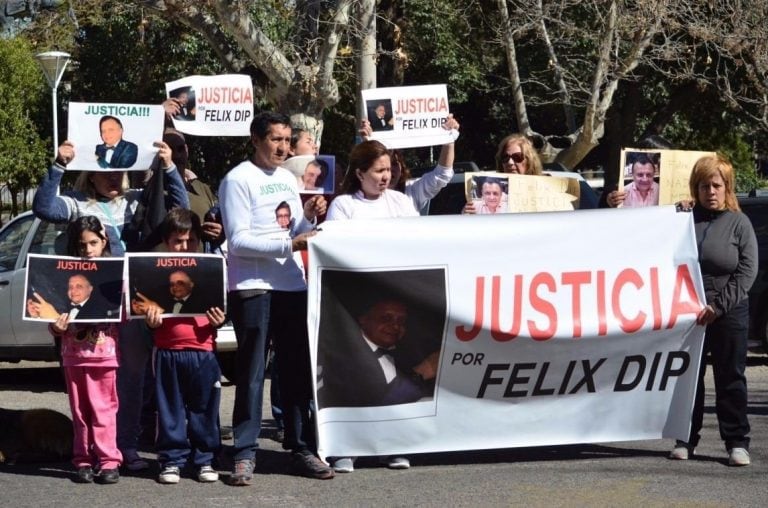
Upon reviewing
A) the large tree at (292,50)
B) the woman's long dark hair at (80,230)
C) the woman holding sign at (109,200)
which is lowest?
the woman's long dark hair at (80,230)

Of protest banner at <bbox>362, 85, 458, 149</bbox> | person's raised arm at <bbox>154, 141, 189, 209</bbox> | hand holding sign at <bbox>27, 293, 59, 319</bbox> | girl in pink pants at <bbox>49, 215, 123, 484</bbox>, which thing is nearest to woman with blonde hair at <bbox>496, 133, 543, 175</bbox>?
protest banner at <bbox>362, 85, 458, 149</bbox>

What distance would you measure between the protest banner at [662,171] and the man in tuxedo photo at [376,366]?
1.66m

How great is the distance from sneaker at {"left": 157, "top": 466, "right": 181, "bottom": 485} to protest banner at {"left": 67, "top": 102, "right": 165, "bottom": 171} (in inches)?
63.6

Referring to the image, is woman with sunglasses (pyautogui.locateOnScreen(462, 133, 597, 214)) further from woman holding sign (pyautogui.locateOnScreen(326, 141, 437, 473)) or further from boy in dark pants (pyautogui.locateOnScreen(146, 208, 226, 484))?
boy in dark pants (pyautogui.locateOnScreen(146, 208, 226, 484))

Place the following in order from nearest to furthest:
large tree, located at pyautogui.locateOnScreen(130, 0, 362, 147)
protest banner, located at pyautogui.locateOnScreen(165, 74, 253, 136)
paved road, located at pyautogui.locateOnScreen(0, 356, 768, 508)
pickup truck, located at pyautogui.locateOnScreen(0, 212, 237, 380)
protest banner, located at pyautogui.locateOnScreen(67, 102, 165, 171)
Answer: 1. paved road, located at pyautogui.locateOnScreen(0, 356, 768, 508)
2. protest banner, located at pyautogui.locateOnScreen(67, 102, 165, 171)
3. protest banner, located at pyautogui.locateOnScreen(165, 74, 253, 136)
4. pickup truck, located at pyautogui.locateOnScreen(0, 212, 237, 380)
5. large tree, located at pyautogui.locateOnScreen(130, 0, 362, 147)

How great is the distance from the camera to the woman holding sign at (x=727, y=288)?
7004mm

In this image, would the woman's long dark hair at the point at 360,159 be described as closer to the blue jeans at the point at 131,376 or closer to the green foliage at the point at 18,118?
the blue jeans at the point at 131,376

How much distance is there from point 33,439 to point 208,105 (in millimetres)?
2491

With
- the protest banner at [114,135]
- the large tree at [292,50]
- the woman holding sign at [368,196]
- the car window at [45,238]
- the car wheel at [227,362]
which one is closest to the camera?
the protest banner at [114,135]

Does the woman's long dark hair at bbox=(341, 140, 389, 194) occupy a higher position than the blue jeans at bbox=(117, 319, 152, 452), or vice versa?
the woman's long dark hair at bbox=(341, 140, 389, 194)

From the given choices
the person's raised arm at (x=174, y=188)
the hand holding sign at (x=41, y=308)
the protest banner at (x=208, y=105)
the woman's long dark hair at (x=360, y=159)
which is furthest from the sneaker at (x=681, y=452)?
the hand holding sign at (x=41, y=308)

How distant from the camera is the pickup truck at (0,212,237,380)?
35.6 ft

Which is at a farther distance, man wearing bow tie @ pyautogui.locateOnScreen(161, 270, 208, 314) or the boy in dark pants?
the boy in dark pants

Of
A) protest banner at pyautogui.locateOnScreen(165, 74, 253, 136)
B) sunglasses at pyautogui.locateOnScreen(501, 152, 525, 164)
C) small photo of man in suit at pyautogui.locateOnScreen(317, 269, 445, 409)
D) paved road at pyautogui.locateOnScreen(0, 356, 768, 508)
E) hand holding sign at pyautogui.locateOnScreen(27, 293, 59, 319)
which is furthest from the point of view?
protest banner at pyautogui.locateOnScreen(165, 74, 253, 136)
